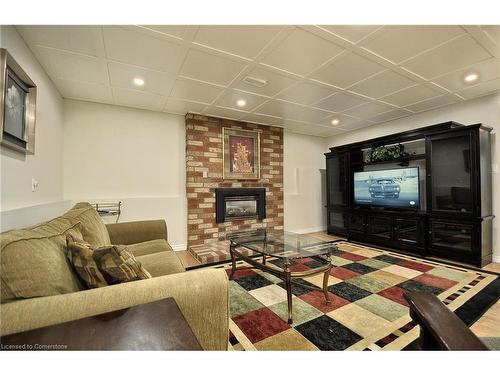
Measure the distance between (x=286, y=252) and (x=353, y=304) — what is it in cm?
70

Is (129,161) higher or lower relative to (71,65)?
lower

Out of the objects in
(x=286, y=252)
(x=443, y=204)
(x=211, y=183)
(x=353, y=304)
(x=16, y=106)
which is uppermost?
(x=16, y=106)

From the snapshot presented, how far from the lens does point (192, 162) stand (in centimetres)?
387

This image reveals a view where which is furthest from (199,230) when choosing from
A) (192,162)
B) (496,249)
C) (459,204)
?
(496,249)

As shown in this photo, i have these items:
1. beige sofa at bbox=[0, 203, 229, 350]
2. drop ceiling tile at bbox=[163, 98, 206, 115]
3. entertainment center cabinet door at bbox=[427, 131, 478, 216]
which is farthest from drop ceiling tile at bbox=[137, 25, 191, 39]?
entertainment center cabinet door at bbox=[427, 131, 478, 216]

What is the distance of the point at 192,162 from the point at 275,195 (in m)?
1.82

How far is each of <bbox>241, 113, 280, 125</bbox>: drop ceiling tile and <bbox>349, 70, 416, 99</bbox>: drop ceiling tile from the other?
1.54 meters

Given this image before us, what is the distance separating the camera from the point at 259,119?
167 inches

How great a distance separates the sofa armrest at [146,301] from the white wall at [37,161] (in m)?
1.00

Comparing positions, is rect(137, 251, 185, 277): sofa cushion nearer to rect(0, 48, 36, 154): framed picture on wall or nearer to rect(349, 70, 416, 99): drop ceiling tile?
rect(0, 48, 36, 154): framed picture on wall

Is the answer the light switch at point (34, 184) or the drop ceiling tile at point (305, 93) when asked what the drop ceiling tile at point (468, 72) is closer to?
the drop ceiling tile at point (305, 93)

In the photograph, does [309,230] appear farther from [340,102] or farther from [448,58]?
[448,58]

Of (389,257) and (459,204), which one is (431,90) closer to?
(459,204)

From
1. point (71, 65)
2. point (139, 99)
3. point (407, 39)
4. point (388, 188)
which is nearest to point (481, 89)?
point (388, 188)
